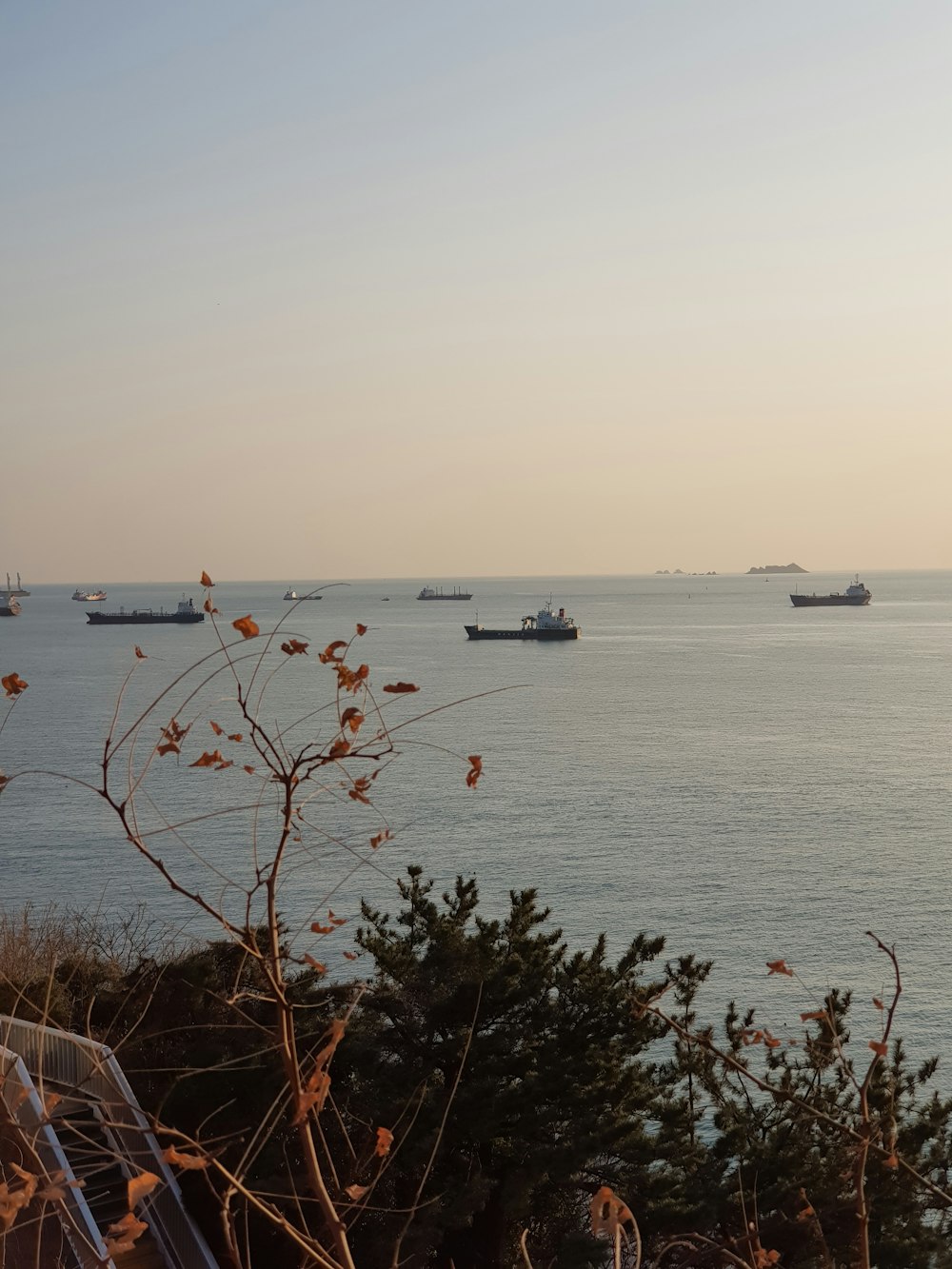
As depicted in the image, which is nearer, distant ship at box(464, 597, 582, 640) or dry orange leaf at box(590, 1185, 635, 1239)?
dry orange leaf at box(590, 1185, 635, 1239)

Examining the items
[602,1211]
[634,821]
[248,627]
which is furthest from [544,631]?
[602,1211]

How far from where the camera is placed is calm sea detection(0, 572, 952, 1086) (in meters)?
37.1

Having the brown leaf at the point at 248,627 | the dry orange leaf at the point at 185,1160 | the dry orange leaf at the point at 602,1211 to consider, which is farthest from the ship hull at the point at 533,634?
the dry orange leaf at the point at 185,1160

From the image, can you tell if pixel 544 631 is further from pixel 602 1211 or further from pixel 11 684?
pixel 602 1211

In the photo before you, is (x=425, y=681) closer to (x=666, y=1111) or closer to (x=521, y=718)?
(x=521, y=718)

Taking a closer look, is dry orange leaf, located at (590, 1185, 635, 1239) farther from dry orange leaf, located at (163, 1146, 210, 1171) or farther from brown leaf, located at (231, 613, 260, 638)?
brown leaf, located at (231, 613, 260, 638)

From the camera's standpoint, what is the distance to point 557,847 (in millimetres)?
47000

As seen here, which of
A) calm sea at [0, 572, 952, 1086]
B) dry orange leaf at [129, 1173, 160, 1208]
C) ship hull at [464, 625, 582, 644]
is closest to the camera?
dry orange leaf at [129, 1173, 160, 1208]

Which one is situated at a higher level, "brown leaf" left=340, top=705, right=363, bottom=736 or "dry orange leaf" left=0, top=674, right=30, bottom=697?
"dry orange leaf" left=0, top=674, right=30, bottom=697

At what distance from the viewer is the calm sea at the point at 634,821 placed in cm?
3712

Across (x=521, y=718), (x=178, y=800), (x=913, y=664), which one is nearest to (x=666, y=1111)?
(x=178, y=800)

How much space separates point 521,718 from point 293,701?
58.6ft

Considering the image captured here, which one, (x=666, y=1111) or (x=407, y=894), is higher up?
(x=407, y=894)

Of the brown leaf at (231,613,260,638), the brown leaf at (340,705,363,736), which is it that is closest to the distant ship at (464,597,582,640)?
the brown leaf at (231,613,260,638)
